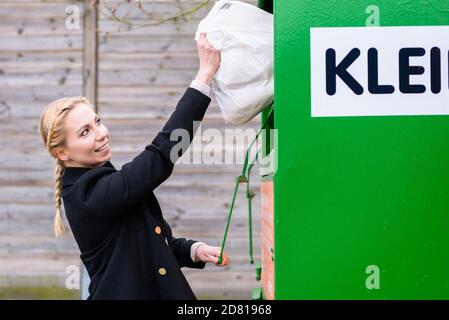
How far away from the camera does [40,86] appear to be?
527cm

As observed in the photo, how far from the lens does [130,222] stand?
2094 mm

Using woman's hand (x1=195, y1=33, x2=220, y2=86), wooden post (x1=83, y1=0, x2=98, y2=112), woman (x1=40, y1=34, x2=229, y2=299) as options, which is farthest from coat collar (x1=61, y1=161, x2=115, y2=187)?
wooden post (x1=83, y1=0, x2=98, y2=112)

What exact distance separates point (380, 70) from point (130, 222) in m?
0.83

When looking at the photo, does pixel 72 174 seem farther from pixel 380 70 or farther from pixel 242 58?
pixel 380 70

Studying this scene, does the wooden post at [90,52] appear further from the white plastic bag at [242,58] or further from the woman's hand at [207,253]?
the white plastic bag at [242,58]

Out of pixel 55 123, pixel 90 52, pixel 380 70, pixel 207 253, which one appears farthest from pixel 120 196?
pixel 90 52

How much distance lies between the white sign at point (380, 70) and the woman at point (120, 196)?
333 mm

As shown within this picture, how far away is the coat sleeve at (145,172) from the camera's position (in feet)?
6.59

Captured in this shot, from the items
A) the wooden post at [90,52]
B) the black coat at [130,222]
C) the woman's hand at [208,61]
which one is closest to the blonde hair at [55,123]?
the black coat at [130,222]

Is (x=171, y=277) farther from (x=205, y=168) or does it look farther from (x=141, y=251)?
(x=205, y=168)

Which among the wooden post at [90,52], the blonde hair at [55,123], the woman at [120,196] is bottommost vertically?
the woman at [120,196]

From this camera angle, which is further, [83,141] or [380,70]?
[83,141]

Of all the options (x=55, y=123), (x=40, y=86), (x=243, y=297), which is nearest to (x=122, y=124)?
(x=40, y=86)

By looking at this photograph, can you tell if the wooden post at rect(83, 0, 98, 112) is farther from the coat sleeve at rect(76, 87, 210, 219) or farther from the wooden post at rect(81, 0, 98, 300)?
the coat sleeve at rect(76, 87, 210, 219)
